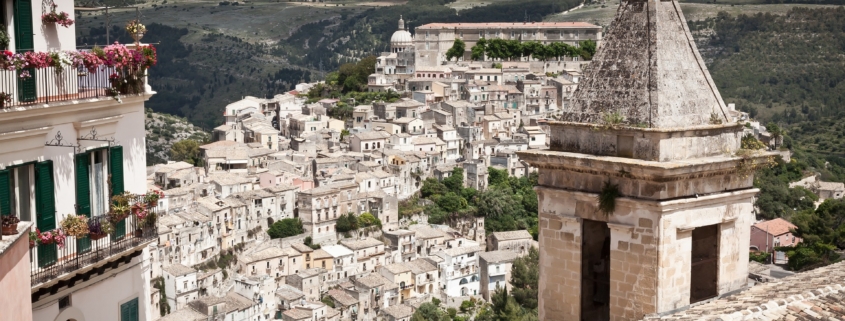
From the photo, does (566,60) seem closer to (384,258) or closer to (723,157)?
(384,258)

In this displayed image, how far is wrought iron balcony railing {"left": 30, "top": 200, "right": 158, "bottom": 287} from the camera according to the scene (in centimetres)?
782

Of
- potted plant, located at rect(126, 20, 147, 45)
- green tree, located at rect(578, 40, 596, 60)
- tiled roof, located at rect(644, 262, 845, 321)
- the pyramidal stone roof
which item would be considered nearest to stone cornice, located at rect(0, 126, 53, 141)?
potted plant, located at rect(126, 20, 147, 45)

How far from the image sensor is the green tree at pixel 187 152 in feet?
230

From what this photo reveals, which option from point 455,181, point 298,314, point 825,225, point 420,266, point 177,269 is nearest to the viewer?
point 825,225

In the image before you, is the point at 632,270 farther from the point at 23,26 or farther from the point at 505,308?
the point at 505,308

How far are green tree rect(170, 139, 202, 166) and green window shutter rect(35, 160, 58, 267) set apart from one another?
62.1 metres

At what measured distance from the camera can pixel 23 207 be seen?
7785mm

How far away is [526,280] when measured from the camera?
5134 cm

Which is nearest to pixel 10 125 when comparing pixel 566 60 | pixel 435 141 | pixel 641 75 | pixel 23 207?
pixel 23 207

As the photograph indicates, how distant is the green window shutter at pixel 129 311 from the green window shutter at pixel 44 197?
119 centimetres

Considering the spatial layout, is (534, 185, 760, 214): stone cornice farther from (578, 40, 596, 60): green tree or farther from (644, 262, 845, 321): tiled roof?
(578, 40, 596, 60): green tree

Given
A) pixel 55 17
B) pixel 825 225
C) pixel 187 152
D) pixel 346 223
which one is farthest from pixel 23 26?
pixel 187 152

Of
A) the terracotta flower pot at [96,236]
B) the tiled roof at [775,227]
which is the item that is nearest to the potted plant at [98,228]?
the terracotta flower pot at [96,236]

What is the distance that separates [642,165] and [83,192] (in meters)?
3.96
